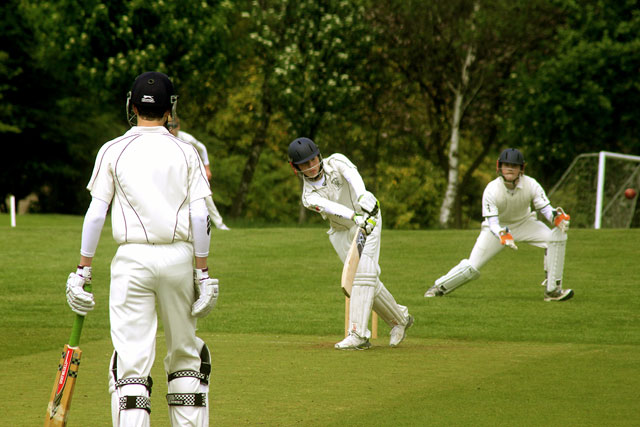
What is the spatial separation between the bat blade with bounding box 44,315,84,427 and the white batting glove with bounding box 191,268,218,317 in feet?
2.14

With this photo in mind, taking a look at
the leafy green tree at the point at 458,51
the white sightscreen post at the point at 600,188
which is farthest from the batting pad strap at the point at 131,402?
the leafy green tree at the point at 458,51

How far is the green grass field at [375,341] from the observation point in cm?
626

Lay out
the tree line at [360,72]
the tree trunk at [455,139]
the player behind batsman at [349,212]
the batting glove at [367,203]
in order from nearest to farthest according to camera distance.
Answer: the batting glove at [367,203], the player behind batsman at [349,212], the tree line at [360,72], the tree trunk at [455,139]

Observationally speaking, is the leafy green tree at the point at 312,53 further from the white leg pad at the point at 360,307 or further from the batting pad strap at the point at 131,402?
the batting pad strap at the point at 131,402

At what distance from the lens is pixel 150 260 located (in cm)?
477

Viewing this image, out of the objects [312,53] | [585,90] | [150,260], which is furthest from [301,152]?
[312,53]

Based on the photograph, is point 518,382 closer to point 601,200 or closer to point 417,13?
point 601,200

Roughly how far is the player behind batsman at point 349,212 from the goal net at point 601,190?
13954 mm

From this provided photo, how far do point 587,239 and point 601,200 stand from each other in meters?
3.62

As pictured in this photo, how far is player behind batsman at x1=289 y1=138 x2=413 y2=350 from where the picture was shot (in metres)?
8.47

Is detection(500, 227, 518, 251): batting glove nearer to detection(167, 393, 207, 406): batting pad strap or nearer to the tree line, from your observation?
detection(167, 393, 207, 406): batting pad strap

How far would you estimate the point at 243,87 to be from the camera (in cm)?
4031

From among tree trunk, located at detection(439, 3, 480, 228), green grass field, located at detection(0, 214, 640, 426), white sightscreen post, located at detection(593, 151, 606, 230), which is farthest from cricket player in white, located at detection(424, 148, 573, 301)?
tree trunk, located at detection(439, 3, 480, 228)

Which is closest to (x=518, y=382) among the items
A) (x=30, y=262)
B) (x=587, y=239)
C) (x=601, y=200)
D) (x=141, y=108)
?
(x=141, y=108)
